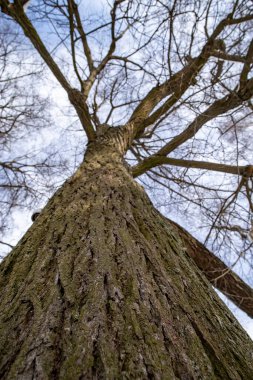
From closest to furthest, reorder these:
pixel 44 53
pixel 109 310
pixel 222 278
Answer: pixel 109 310 → pixel 222 278 → pixel 44 53

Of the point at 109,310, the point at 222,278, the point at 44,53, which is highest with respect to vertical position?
the point at 44,53

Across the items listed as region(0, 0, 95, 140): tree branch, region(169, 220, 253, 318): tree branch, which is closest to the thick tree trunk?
region(169, 220, 253, 318): tree branch

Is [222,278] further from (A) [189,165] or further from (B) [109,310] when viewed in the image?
(B) [109,310]

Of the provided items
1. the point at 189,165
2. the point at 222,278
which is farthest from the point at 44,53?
the point at 222,278

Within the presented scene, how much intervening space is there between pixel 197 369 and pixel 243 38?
2279 millimetres

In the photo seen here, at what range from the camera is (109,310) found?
2.54 ft

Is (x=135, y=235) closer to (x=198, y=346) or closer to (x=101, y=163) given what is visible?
(x=198, y=346)

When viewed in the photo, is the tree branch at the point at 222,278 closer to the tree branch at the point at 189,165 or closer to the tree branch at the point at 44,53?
the tree branch at the point at 189,165

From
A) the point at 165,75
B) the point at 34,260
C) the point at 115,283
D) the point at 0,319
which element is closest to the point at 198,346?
the point at 115,283

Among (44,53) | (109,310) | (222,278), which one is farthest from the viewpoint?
(44,53)

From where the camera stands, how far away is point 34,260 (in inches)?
43.2

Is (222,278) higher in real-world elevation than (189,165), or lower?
lower

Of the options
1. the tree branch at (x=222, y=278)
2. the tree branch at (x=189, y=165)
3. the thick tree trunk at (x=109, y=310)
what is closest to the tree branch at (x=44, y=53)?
the tree branch at (x=189, y=165)

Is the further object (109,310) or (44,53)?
(44,53)
